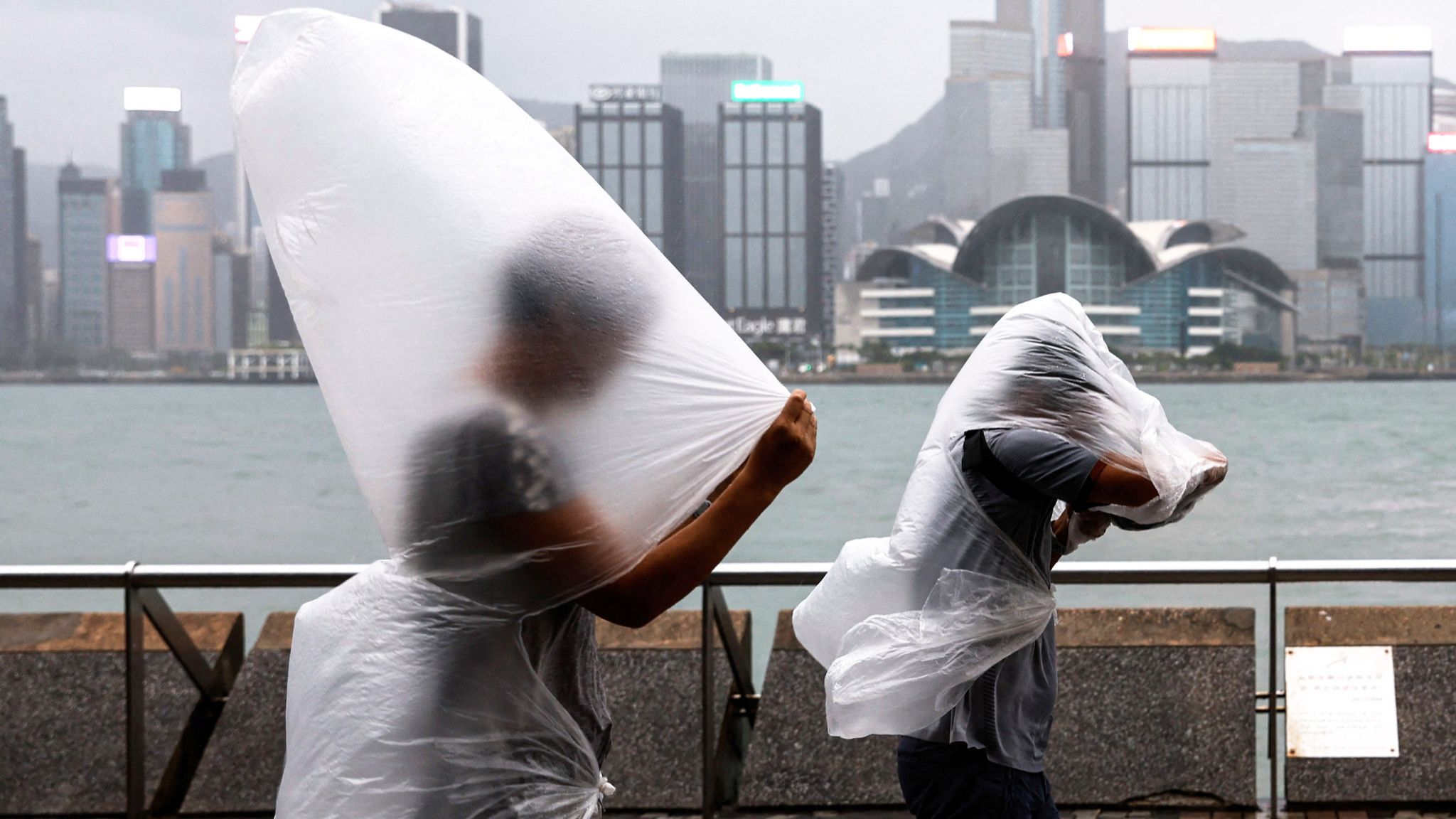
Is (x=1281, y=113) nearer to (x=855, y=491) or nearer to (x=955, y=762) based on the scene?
(x=855, y=491)

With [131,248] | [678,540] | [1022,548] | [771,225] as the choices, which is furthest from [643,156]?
[678,540]

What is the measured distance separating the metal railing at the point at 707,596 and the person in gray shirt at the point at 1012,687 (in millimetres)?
1053

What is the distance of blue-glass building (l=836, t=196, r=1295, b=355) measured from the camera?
63.7 metres

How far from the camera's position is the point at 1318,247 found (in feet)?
231

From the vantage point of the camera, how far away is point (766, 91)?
72.3 m

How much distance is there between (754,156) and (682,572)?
6281cm

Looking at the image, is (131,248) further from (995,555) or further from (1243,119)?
(995,555)

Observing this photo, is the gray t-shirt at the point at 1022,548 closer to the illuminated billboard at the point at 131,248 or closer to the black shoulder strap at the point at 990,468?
the black shoulder strap at the point at 990,468

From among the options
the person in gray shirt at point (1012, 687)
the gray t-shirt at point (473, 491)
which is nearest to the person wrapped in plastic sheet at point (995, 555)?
the person in gray shirt at point (1012, 687)

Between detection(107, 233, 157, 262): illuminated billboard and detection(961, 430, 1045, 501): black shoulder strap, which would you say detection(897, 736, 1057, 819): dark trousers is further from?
detection(107, 233, 157, 262): illuminated billboard

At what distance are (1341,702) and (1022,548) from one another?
6.30ft

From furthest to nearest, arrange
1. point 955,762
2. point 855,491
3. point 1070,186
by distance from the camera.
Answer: point 1070,186
point 855,491
point 955,762

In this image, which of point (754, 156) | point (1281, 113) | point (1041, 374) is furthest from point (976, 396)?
point (1281, 113)

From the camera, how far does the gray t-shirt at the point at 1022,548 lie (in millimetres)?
2043
